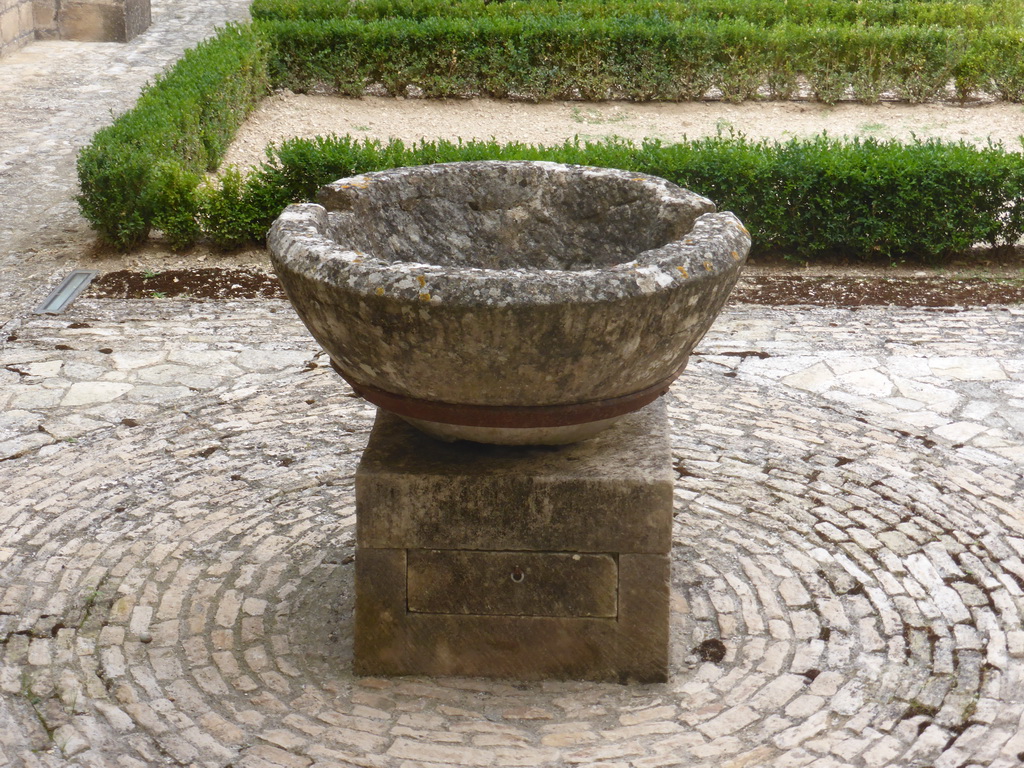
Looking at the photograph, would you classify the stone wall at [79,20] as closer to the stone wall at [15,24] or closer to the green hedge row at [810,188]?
the stone wall at [15,24]

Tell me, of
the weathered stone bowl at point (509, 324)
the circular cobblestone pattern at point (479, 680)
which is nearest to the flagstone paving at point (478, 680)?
the circular cobblestone pattern at point (479, 680)

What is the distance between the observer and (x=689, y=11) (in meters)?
15.3

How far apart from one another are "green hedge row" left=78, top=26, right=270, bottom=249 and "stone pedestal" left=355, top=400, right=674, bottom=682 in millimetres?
5254

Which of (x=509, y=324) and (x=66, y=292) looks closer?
(x=509, y=324)

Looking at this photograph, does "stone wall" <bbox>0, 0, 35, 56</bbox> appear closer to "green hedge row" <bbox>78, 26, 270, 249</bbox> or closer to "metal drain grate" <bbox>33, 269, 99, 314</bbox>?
"green hedge row" <bbox>78, 26, 270, 249</bbox>

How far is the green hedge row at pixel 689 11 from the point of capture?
1509cm

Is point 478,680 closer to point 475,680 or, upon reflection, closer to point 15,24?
point 475,680

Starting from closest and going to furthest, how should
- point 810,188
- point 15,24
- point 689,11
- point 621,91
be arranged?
point 810,188 < point 621,91 < point 689,11 < point 15,24

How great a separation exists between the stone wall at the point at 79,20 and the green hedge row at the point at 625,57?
4183 mm

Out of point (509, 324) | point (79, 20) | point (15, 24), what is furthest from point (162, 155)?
point (79, 20)

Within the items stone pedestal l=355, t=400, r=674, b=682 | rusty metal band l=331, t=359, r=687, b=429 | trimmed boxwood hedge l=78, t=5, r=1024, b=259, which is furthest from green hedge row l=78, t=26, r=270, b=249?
rusty metal band l=331, t=359, r=687, b=429

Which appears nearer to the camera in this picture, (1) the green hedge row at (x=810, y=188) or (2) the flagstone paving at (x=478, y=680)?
(2) the flagstone paving at (x=478, y=680)

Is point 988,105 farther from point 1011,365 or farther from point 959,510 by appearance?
point 959,510

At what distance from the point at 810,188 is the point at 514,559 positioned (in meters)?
5.49
